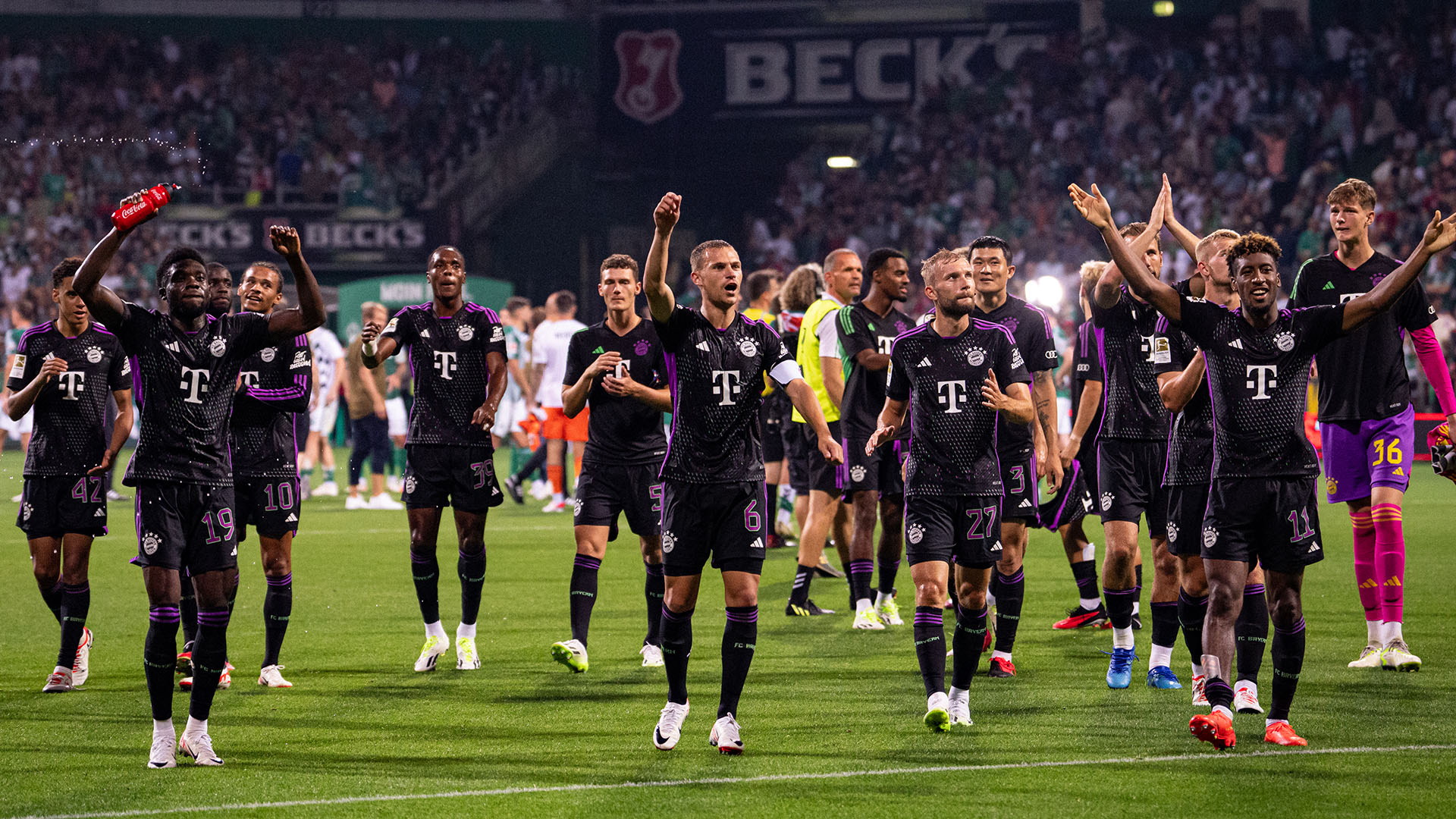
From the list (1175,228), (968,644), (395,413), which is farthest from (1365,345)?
(395,413)

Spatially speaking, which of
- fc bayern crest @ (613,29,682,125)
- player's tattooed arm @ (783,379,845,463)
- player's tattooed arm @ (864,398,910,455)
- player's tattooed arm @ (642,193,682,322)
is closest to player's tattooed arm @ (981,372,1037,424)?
player's tattooed arm @ (864,398,910,455)

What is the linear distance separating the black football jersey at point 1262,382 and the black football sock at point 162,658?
4.22 metres

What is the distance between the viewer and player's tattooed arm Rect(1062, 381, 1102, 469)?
26.8ft

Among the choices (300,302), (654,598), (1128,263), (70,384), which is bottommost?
(654,598)

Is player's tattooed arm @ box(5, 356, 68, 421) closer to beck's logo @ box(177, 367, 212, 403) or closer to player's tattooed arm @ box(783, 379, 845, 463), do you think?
beck's logo @ box(177, 367, 212, 403)

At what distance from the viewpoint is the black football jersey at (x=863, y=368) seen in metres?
9.23

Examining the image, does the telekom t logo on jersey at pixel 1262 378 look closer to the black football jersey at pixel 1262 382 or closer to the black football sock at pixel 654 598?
the black football jersey at pixel 1262 382

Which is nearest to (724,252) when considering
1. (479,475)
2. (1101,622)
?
(479,475)

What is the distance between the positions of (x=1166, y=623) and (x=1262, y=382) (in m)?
1.72

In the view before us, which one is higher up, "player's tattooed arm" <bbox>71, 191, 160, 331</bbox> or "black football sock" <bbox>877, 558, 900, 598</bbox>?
Answer: "player's tattooed arm" <bbox>71, 191, 160, 331</bbox>

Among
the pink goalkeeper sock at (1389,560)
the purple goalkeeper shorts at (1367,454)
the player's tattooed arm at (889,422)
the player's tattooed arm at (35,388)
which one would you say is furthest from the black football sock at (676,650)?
the pink goalkeeper sock at (1389,560)

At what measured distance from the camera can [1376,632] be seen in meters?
7.96

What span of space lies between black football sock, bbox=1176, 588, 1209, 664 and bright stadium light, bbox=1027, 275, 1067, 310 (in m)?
18.2

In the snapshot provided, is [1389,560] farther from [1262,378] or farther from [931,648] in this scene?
[931,648]
